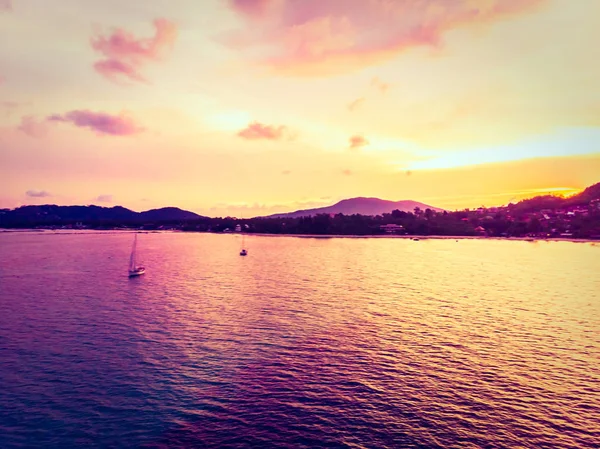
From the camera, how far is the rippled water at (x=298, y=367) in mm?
36594

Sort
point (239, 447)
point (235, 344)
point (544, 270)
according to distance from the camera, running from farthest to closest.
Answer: point (544, 270), point (235, 344), point (239, 447)

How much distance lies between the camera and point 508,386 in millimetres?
45688

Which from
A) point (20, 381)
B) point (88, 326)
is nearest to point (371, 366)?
point (20, 381)

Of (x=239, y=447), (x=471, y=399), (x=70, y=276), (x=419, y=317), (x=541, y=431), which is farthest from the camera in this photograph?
(x=70, y=276)

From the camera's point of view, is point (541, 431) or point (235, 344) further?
point (235, 344)

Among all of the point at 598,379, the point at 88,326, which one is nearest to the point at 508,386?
the point at 598,379

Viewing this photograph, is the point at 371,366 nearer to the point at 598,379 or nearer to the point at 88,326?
the point at 598,379

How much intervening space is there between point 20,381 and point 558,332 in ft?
273

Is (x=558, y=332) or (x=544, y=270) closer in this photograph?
(x=558, y=332)

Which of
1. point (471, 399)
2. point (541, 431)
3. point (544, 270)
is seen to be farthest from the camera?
point (544, 270)

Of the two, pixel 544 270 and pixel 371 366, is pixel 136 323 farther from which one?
pixel 544 270

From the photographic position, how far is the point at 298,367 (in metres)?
51.3

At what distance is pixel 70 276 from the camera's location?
422 ft

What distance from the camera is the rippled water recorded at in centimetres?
3659
